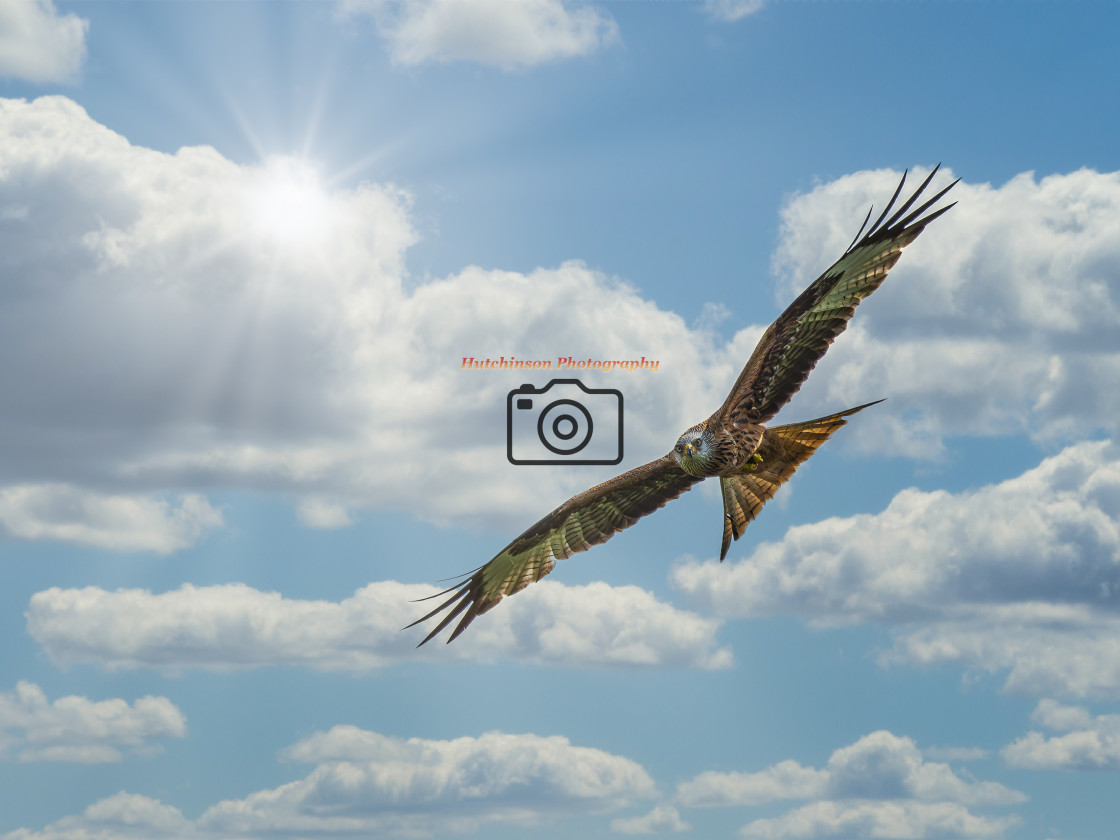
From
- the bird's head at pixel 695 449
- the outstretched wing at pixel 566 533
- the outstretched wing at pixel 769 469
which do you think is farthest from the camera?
the outstretched wing at pixel 566 533

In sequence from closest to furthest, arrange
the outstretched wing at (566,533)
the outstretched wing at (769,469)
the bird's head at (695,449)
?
1. the bird's head at (695,449)
2. the outstretched wing at (769,469)
3. the outstretched wing at (566,533)

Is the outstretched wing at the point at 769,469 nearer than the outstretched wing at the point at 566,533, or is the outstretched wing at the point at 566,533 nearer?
the outstretched wing at the point at 769,469

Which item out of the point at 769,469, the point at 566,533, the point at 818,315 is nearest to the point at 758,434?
the point at 769,469

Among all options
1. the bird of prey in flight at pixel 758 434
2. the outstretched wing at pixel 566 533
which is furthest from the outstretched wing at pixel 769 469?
the outstretched wing at pixel 566 533

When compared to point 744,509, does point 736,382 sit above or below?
above

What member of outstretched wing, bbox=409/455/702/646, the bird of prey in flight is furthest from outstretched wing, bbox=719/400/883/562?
outstretched wing, bbox=409/455/702/646

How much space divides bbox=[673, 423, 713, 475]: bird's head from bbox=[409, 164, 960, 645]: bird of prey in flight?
0.01m

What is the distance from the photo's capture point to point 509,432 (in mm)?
18891

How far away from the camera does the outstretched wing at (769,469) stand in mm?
15195

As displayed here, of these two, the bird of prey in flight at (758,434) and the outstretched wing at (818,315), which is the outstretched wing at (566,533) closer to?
the bird of prey in flight at (758,434)

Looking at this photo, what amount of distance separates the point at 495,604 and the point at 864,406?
7699mm

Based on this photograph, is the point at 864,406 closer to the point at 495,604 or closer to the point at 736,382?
the point at 736,382

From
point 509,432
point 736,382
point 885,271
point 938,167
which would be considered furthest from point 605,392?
point 938,167

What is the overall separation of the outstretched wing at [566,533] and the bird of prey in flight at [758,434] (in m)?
0.02
